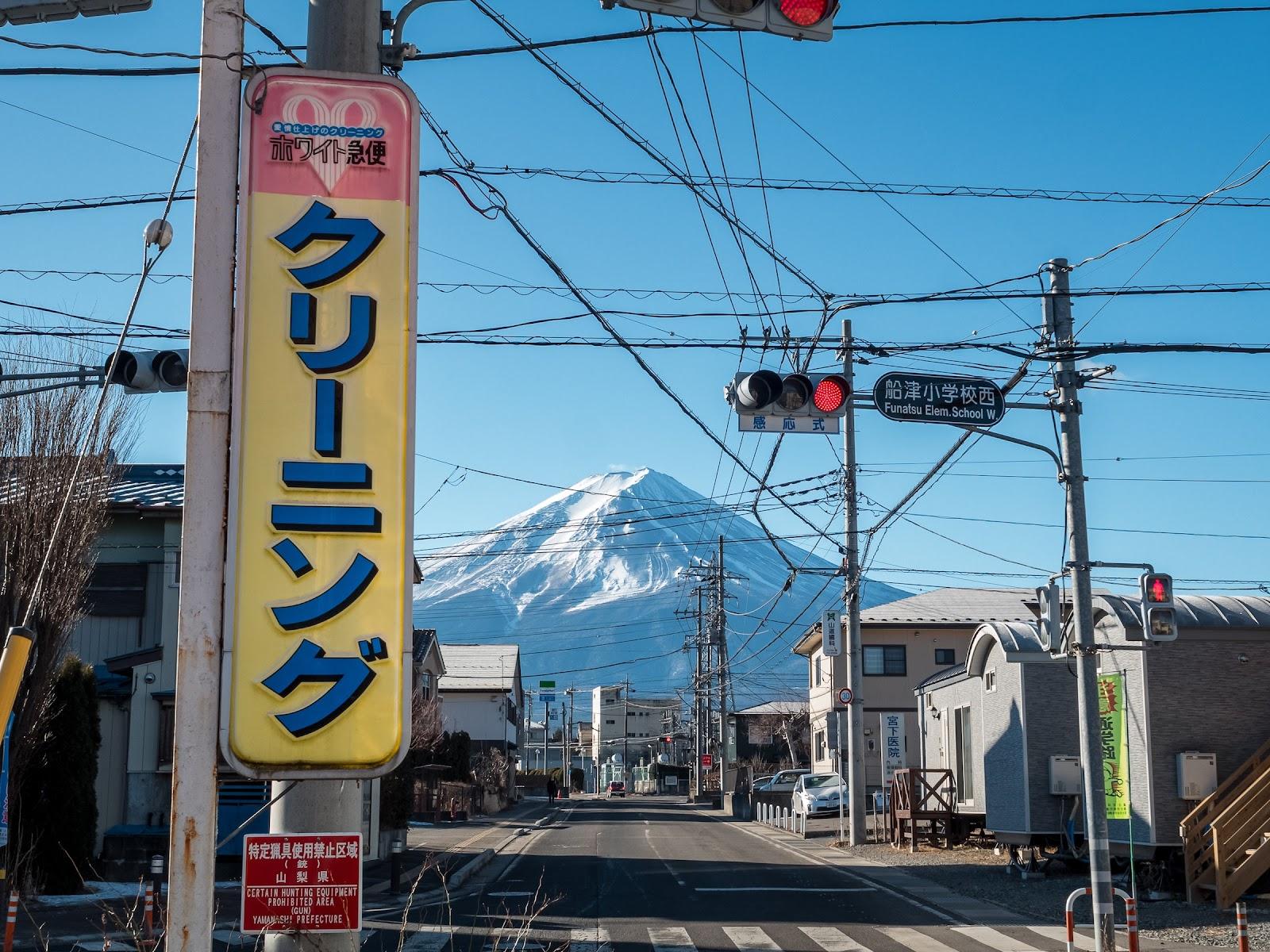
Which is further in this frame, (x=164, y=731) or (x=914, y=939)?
(x=164, y=731)

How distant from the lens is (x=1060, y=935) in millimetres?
16875

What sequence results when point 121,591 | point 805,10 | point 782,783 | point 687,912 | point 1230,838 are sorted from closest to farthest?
point 805,10
point 1230,838
point 687,912
point 121,591
point 782,783

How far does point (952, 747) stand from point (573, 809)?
39.5 m

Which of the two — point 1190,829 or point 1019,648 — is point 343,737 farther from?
A: point 1019,648

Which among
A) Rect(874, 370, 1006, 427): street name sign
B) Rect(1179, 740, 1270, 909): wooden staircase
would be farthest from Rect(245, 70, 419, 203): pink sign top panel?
Rect(1179, 740, 1270, 909): wooden staircase

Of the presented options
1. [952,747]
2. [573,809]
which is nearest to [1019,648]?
[952,747]

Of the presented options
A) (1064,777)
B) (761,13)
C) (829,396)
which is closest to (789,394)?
(829,396)

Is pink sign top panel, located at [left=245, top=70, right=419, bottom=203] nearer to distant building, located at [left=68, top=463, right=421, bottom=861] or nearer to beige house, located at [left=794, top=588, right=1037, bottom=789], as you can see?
distant building, located at [left=68, top=463, right=421, bottom=861]

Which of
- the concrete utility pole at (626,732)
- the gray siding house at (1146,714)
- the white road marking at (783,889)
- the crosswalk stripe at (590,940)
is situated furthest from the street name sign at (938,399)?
the concrete utility pole at (626,732)

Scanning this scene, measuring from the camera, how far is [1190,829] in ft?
63.1

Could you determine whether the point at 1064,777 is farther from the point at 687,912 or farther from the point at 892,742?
the point at 892,742

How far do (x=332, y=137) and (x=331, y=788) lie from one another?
2955mm

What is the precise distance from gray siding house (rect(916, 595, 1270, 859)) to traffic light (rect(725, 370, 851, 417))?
4.95m

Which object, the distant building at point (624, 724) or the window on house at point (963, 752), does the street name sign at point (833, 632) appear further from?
the distant building at point (624, 724)
